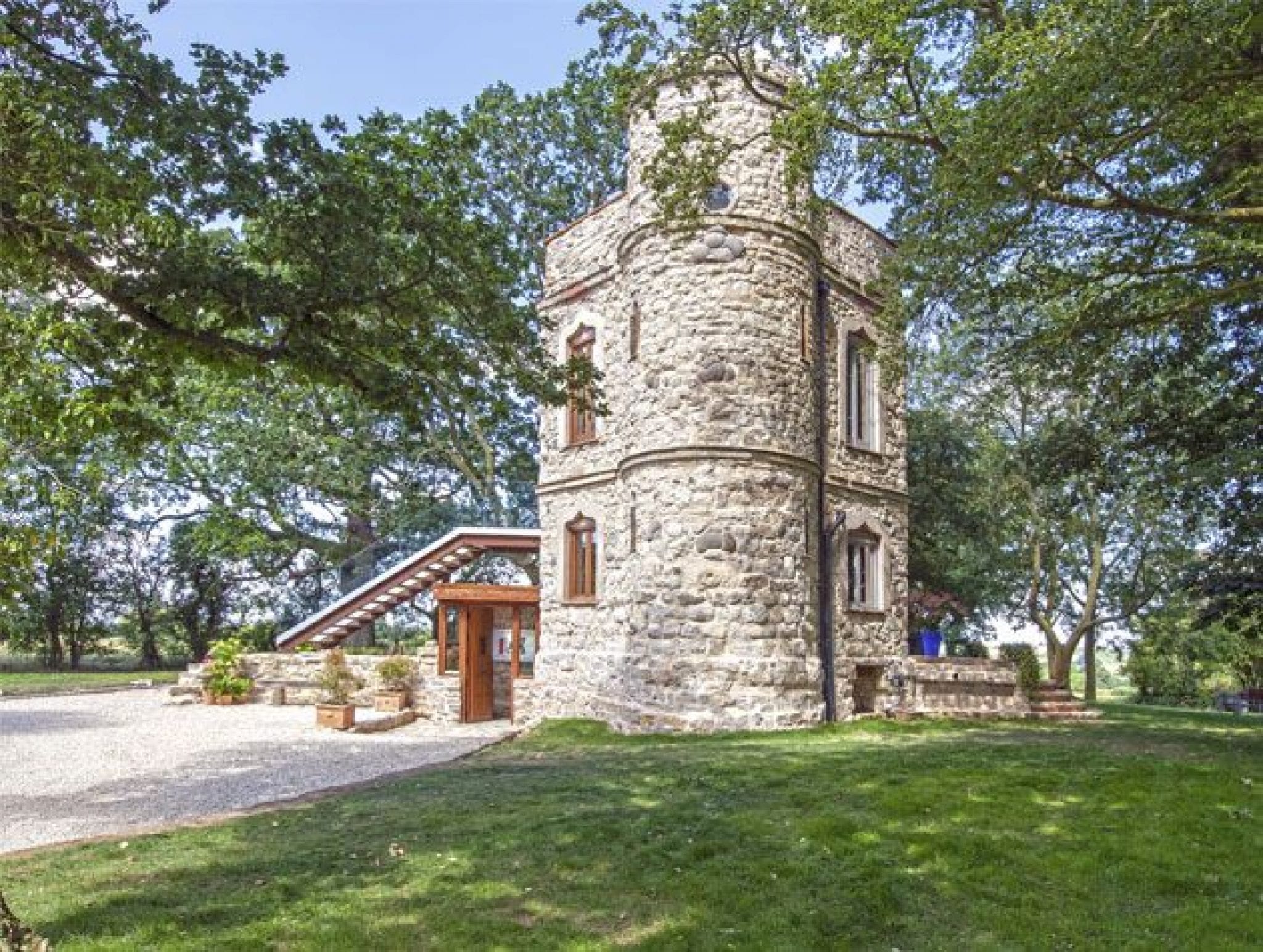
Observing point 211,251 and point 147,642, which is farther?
point 147,642

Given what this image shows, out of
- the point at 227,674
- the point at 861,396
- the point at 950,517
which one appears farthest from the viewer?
the point at 950,517

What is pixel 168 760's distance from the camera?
11727 mm

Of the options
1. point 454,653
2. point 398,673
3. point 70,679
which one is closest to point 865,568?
point 454,653

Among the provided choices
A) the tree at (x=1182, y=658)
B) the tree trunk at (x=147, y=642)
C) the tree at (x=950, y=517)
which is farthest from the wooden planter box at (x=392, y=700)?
the tree at (x=1182, y=658)

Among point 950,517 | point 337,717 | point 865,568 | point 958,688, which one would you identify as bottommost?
point 337,717

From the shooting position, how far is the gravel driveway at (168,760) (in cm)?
841

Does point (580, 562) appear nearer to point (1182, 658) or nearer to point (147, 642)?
point (147, 642)

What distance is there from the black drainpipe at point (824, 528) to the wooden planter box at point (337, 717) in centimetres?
747

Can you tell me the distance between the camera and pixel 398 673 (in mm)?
17219

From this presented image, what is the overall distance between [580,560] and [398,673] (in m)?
4.25

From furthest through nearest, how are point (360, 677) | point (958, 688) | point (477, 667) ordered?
point (360, 677) → point (477, 667) → point (958, 688)

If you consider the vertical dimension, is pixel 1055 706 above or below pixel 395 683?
below

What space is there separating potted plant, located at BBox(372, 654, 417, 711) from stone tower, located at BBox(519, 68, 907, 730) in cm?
256

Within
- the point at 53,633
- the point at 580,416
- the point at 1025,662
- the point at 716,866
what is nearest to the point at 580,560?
the point at 580,416
